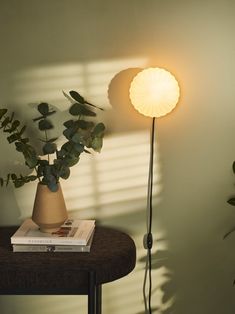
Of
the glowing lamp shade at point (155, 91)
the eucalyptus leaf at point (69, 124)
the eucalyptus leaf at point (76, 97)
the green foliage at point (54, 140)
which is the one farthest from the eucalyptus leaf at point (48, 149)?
the glowing lamp shade at point (155, 91)

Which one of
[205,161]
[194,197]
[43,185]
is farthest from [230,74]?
[43,185]

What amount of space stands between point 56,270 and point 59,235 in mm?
211

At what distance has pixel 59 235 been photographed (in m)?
2.19

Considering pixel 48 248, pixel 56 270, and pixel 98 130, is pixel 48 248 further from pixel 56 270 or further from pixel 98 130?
pixel 98 130

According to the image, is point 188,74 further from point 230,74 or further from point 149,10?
point 149,10

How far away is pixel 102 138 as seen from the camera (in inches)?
93.4

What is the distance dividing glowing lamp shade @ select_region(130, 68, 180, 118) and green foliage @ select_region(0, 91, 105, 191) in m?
0.24

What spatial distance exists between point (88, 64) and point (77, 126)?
30 cm

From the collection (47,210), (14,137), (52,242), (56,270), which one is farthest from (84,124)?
(56,270)

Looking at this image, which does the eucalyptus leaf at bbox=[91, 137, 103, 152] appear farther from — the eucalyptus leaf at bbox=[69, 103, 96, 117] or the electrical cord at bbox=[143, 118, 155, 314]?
the electrical cord at bbox=[143, 118, 155, 314]

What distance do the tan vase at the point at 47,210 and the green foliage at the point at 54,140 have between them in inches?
1.4

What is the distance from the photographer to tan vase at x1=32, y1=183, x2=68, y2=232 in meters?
2.21

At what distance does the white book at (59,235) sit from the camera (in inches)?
84.4

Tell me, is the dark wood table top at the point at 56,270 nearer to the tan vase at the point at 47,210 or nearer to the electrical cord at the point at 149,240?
the tan vase at the point at 47,210
